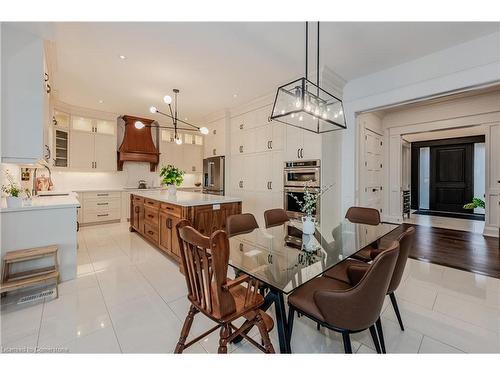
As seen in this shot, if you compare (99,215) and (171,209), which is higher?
(171,209)

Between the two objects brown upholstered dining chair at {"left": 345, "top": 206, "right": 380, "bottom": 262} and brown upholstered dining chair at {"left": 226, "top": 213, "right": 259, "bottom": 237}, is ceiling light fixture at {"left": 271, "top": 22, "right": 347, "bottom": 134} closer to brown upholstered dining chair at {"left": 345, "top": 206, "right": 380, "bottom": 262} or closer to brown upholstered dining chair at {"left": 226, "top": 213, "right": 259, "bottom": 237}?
brown upholstered dining chair at {"left": 226, "top": 213, "right": 259, "bottom": 237}

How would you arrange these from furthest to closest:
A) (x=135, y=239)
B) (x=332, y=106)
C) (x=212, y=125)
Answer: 1. (x=212, y=125)
2. (x=135, y=239)
3. (x=332, y=106)

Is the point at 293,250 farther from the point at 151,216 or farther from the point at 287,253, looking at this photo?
the point at 151,216

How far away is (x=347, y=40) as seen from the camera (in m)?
2.67

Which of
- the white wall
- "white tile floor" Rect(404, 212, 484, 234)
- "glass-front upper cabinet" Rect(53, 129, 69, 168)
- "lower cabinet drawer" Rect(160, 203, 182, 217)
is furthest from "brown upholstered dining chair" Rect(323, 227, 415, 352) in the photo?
"glass-front upper cabinet" Rect(53, 129, 69, 168)

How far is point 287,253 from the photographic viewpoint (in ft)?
5.66

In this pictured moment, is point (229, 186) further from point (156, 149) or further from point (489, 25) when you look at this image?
point (489, 25)

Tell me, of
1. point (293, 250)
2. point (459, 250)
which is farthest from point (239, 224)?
point (459, 250)

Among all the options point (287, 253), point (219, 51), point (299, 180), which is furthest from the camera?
point (299, 180)

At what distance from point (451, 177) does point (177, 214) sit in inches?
364

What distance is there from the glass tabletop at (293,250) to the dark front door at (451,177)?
7422 mm

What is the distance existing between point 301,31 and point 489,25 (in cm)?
203

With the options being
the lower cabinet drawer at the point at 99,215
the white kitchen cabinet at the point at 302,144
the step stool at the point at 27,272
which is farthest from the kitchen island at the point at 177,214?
the lower cabinet drawer at the point at 99,215
